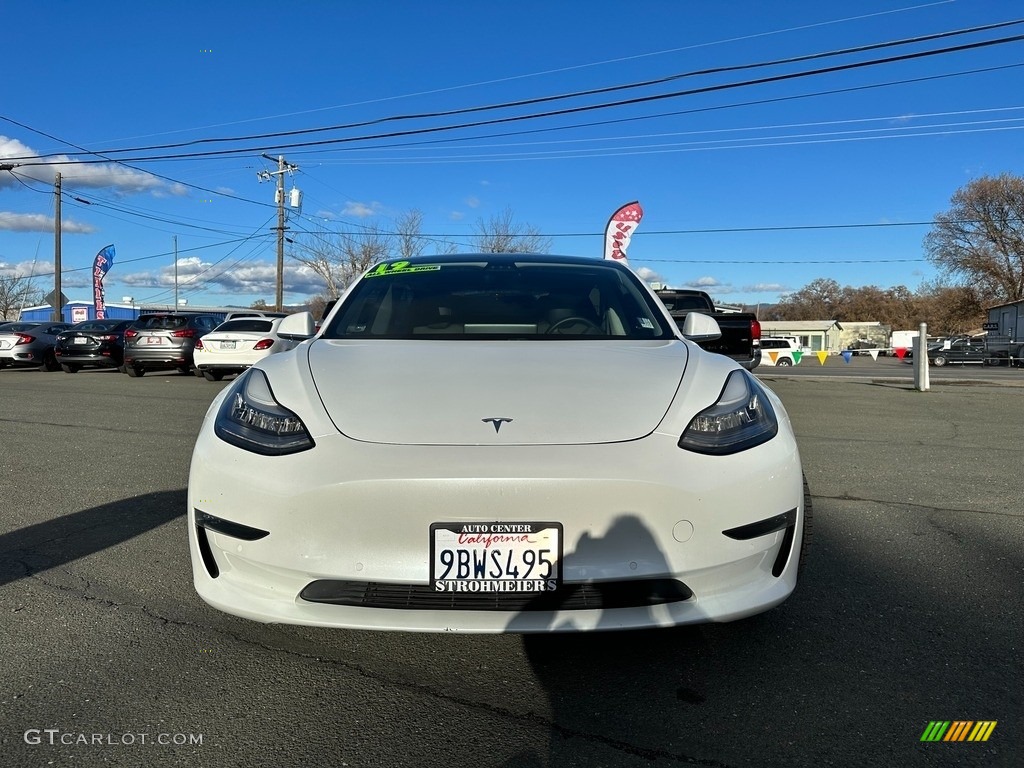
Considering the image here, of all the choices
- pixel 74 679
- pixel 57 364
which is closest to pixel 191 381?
pixel 57 364

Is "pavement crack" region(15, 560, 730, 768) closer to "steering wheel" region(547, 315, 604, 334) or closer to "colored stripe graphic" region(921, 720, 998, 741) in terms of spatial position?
"colored stripe graphic" region(921, 720, 998, 741)

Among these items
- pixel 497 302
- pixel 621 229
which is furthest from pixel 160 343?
pixel 497 302

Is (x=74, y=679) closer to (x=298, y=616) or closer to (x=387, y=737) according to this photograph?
(x=298, y=616)

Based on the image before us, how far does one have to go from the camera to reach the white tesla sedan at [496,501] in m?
2.07

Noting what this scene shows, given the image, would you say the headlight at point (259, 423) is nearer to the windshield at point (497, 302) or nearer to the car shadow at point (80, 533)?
the windshield at point (497, 302)

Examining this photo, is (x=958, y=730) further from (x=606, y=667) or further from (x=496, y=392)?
(x=496, y=392)

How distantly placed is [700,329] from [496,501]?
1794 mm

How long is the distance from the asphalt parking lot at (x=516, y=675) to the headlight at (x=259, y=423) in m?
0.78

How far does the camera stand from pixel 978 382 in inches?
606

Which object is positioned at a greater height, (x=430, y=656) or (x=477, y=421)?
(x=477, y=421)

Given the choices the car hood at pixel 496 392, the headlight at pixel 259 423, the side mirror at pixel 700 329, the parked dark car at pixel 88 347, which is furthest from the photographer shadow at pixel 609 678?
the parked dark car at pixel 88 347

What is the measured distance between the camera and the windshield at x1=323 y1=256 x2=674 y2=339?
346cm

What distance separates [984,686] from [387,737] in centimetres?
187

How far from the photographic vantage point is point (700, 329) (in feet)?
11.4
